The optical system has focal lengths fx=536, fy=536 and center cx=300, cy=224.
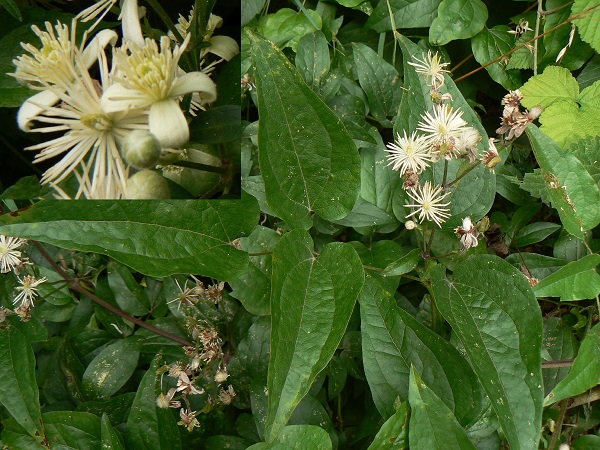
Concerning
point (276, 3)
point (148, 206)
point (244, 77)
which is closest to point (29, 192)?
point (148, 206)

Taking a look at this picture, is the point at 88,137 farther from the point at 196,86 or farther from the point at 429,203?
the point at 429,203

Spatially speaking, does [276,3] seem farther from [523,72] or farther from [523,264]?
[523,264]

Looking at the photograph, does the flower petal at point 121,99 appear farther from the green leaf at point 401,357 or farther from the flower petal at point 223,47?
the green leaf at point 401,357

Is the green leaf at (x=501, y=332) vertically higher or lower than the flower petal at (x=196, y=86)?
lower

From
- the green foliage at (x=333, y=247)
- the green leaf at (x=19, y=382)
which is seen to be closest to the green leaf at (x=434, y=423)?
the green foliage at (x=333, y=247)

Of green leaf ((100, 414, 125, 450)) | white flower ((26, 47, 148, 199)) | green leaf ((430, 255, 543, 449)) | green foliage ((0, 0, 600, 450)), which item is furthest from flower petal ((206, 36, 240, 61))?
green leaf ((100, 414, 125, 450))

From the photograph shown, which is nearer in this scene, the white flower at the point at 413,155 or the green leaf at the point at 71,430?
the white flower at the point at 413,155

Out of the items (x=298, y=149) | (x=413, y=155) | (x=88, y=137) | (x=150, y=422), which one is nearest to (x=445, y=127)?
(x=413, y=155)

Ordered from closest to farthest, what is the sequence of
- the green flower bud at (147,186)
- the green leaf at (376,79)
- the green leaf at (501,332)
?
the green leaf at (501,332)
the green flower bud at (147,186)
the green leaf at (376,79)
